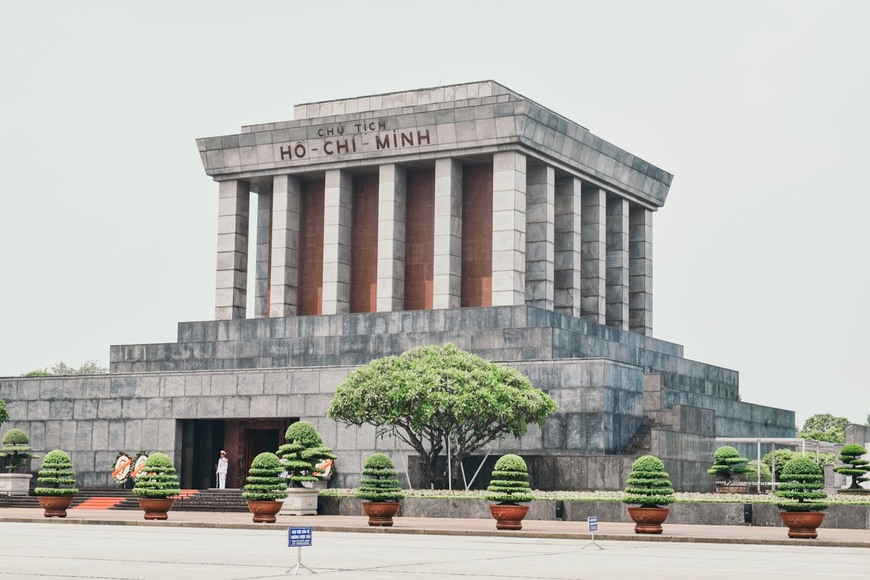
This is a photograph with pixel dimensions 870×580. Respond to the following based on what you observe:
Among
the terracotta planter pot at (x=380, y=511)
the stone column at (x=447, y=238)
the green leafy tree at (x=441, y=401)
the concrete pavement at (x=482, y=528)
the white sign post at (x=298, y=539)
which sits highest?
the stone column at (x=447, y=238)

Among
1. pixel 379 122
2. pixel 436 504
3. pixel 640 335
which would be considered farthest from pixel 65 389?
pixel 640 335

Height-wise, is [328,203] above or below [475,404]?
above

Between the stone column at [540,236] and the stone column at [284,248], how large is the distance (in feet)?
34.9

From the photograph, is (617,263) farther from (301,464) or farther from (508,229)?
(301,464)

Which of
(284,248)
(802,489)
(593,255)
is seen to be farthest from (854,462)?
(284,248)

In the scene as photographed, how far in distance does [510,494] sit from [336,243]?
2410cm

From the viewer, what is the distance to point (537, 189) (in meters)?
56.5

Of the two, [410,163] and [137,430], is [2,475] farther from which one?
[410,163]

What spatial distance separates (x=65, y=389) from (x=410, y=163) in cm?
1707

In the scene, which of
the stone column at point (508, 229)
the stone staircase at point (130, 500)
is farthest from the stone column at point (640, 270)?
the stone staircase at point (130, 500)

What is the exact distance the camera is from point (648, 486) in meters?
33.8

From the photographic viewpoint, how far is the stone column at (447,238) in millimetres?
54375

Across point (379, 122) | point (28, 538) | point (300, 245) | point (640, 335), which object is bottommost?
point (28, 538)

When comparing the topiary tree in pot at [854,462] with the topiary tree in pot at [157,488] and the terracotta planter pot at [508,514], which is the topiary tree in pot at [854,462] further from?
the topiary tree in pot at [157,488]
